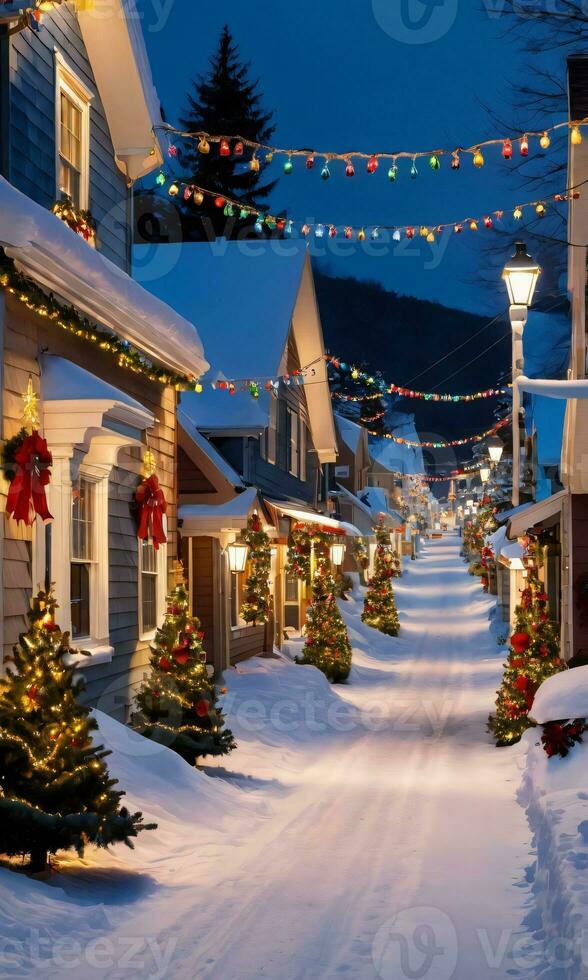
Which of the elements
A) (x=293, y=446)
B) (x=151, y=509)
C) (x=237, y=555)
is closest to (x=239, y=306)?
(x=293, y=446)

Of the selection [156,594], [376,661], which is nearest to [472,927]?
[156,594]

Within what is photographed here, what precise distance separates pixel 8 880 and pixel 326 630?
17104 millimetres

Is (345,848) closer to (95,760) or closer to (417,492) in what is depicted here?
(95,760)

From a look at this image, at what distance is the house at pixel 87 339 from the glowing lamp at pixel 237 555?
→ 513 cm

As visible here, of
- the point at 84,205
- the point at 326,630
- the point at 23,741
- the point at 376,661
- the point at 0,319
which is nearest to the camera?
the point at 23,741

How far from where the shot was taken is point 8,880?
6.98 meters

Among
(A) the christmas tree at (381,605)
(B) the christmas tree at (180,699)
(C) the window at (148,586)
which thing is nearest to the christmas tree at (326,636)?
(C) the window at (148,586)

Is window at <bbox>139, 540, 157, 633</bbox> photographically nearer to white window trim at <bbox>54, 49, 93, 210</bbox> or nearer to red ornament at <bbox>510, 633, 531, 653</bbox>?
white window trim at <bbox>54, 49, 93, 210</bbox>

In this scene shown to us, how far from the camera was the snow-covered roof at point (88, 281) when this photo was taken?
8.12 metres

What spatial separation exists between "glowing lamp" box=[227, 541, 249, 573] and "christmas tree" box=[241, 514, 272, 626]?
1.47 metres

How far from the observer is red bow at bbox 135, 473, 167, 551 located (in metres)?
12.8

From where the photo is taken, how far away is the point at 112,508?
12.1 m

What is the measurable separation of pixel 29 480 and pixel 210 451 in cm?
1263

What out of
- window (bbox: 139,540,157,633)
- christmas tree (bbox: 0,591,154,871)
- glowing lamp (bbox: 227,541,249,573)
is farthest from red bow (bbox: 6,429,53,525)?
glowing lamp (bbox: 227,541,249,573)
